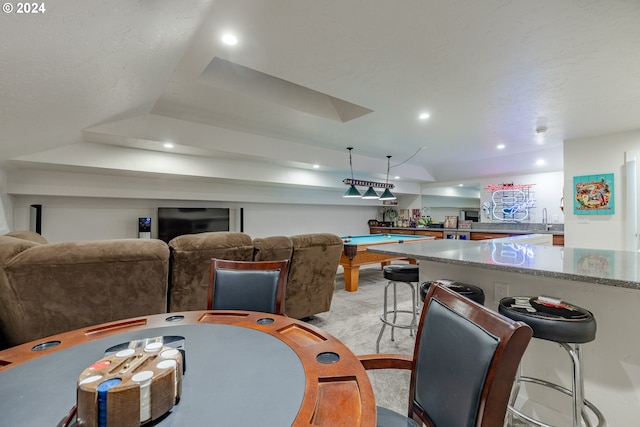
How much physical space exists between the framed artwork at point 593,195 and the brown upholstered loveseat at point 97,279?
4958 mm

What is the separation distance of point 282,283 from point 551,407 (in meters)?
1.73

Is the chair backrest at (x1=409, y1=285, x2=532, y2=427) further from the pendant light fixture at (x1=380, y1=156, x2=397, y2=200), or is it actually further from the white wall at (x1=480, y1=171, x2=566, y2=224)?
the white wall at (x1=480, y1=171, x2=566, y2=224)

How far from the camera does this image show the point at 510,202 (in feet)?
22.8

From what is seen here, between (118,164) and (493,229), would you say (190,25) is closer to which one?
(118,164)

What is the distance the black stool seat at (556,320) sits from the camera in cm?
118

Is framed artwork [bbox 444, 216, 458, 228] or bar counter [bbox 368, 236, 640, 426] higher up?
framed artwork [bbox 444, 216, 458, 228]

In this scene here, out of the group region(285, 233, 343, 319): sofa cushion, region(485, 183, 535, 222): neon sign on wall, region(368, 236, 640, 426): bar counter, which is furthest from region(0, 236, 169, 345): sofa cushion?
region(485, 183, 535, 222): neon sign on wall

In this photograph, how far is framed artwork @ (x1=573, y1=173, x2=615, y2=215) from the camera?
4.06m

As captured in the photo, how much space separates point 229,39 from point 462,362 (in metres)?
2.37

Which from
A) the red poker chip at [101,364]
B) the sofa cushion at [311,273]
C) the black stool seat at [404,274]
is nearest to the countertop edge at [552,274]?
the black stool seat at [404,274]

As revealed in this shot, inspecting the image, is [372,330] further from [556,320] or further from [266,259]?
[556,320]

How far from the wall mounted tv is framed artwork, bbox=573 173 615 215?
20.1 ft

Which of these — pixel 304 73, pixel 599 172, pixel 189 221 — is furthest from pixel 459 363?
pixel 189 221

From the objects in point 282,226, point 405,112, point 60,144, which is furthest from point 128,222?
point 405,112
